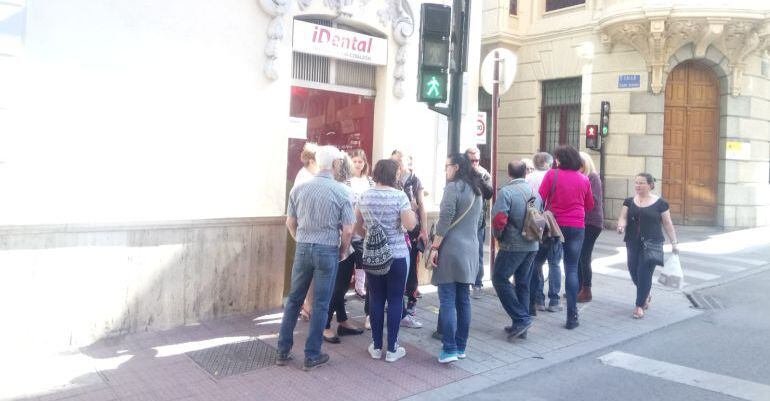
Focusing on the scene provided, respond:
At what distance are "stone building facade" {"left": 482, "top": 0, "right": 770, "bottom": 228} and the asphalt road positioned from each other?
9.33 metres

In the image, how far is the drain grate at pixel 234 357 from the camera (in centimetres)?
527

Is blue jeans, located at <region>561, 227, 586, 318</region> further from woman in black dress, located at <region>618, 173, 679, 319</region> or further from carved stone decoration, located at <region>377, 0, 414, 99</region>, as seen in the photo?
carved stone decoration, located at <region>377, 0, 414, 99</region>

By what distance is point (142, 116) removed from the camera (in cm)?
638

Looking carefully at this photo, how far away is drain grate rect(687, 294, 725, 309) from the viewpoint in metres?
8.03

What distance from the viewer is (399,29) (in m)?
8.46

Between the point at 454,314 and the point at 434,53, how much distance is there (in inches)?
116

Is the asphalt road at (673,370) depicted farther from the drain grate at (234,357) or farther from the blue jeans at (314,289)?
the drain grate at (234,357)

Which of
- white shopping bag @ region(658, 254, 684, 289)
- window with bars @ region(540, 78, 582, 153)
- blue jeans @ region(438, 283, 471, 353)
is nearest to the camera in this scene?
blue jeans @ region(438, 283, 471, 353)

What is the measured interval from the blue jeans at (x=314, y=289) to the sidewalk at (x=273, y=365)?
0.78 feet

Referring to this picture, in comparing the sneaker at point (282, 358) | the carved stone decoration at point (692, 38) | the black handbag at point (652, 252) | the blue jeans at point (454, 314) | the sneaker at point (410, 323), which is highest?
the carved stone decoration at point (692, 38)

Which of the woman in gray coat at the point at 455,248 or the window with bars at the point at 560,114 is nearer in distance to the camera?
the woman in gray coat at the point at 455,248

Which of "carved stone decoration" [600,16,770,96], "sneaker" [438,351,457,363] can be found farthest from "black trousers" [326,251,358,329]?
"carved stone decoration" [600,16,770,96]

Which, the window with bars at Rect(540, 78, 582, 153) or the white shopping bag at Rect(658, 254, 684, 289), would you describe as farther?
the window with bars at Rect(540, 78, 582, 153)

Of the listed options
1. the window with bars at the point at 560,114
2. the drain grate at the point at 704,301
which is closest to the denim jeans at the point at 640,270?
the drain grate at the point at 704,301
